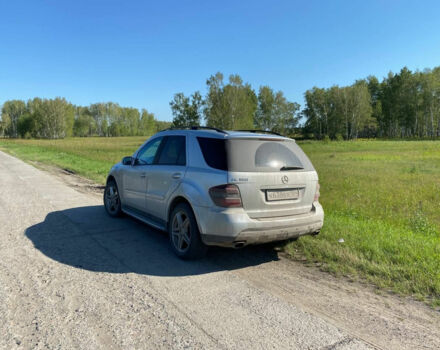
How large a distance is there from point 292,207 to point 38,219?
16.7 ft

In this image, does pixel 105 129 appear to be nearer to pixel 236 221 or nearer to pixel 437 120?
pixel 437 120

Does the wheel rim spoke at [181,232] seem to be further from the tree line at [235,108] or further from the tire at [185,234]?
the tree line at [235,108]

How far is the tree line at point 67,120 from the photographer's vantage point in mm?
97688

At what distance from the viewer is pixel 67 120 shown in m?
103

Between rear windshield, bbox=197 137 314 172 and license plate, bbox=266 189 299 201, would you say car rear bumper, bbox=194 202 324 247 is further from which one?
rear windshield, bbox=197 137 314 172

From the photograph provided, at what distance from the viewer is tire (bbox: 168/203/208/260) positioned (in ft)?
13.8

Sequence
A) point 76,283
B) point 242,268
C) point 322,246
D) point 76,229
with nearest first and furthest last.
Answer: point 76,283
point 242,268
point 322,246
point 76,229

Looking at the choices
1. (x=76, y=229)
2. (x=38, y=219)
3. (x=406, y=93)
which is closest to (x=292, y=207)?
(x=76, y=229)

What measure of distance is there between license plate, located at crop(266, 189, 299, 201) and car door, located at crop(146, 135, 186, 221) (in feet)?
4.05

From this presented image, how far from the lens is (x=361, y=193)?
1006 cm

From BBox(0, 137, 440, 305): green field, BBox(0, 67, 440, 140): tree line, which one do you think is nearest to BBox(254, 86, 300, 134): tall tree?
BBox(0, 67, 440, 140): tree line

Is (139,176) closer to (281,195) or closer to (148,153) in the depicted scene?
(148,153)

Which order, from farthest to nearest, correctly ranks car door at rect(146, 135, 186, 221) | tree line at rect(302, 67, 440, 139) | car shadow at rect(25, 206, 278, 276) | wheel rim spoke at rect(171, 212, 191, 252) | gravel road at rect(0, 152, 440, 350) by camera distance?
tree line at rect(302, 67, 440, 139) < car door at rect(146, 135, 186, 221) < wheel rim spoke at rect(171, 212, 191, 252) < car shadow at rect(25, 206, 278, 276) < gravel road at rect(0, 152, 440, 350)

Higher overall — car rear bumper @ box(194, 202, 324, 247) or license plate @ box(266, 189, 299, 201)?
license plate @ box(266, 189, 299, 201)
